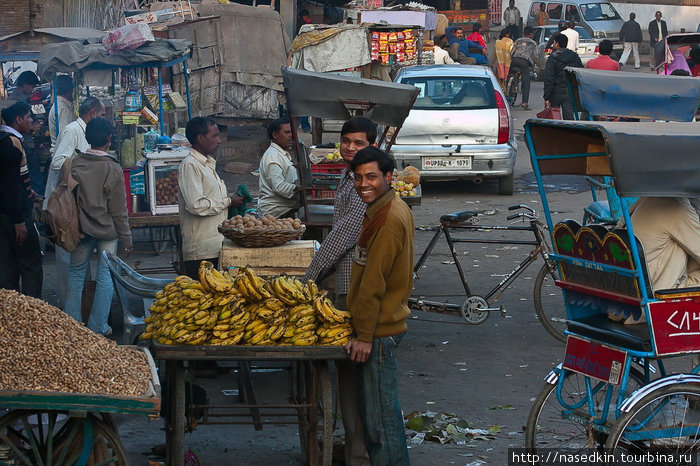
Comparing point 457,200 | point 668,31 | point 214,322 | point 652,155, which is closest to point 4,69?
point 457,200

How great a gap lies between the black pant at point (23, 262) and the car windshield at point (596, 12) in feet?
86.3

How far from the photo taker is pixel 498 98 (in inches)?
549

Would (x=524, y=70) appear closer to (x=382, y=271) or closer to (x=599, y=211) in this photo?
(x=599, y=211)

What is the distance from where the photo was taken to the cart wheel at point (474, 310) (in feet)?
26.3

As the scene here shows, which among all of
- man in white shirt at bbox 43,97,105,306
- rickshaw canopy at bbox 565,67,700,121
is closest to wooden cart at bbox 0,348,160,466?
rickshaw canopy at bbox 565,67,700,121

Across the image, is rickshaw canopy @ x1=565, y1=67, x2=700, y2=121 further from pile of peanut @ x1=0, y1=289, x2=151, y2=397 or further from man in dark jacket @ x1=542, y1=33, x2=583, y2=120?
man in dark jacket @ x1=542, y1=33, x2=583, y2=120

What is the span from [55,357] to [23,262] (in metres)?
3.81

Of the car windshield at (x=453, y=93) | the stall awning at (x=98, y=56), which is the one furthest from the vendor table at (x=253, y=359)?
the car windshield at (x=453, y=93)

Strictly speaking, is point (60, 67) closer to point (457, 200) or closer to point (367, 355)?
point (457, 200)

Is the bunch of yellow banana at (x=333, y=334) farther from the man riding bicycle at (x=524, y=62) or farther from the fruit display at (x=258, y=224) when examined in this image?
Answer: the man riding bicycle at (x=524, y=62)

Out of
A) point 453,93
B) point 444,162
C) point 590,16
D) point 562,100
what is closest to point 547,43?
point 590,16

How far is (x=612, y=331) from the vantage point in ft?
16.0

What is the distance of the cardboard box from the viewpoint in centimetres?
673

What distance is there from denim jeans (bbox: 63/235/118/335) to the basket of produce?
1.28 m
